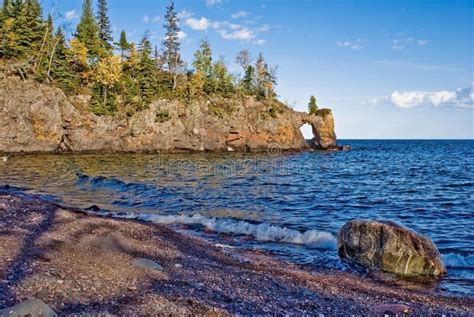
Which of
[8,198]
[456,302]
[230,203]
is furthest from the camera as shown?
[230,203]

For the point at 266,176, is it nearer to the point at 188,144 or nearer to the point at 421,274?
the point at 421,274

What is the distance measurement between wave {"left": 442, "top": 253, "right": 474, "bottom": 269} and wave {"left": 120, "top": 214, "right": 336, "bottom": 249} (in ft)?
11.8

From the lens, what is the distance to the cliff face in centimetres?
6266

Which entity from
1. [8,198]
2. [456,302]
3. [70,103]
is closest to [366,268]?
[456,302]

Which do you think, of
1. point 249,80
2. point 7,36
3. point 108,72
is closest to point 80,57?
point 108,72

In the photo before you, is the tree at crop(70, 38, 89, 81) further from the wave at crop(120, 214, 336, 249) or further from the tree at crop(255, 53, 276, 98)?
the wave at crop(120, 214, 336, 249)

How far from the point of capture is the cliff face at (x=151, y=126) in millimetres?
62656

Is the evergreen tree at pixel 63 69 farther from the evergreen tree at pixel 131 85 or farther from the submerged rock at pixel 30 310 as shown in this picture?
the submerged rock at pixel 30 310

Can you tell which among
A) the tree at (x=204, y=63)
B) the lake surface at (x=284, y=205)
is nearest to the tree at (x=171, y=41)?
the tree at (x=204, y=63)

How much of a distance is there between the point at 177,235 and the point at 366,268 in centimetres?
636

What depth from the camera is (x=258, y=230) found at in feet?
51.8

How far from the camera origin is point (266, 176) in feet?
124

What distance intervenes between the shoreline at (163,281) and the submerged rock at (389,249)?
48.6 inches

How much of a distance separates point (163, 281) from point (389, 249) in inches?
291
